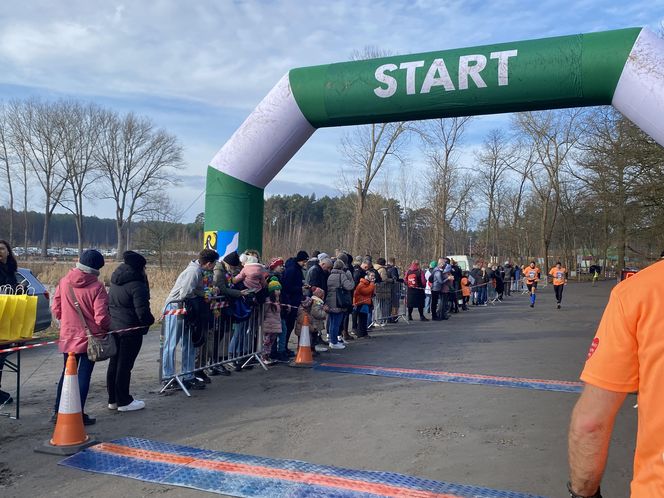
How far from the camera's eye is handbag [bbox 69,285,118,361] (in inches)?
235

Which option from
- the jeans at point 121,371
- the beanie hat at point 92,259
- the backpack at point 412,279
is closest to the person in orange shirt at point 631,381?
the beanie hat at point 92,259

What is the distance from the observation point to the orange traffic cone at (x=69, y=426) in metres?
5.31

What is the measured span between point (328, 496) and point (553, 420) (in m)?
3.24

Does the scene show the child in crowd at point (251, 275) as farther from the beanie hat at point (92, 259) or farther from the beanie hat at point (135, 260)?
the beanie hat at point (92, 259)

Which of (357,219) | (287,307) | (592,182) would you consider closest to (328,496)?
(287,307)

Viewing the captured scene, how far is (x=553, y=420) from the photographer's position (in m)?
6.39

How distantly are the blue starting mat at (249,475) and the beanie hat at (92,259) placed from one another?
1.91 metres

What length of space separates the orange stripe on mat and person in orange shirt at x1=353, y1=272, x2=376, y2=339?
8.51 metres

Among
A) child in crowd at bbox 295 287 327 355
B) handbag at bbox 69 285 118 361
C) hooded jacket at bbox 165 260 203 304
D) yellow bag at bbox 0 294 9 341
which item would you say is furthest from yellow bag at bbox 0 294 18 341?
child in crowd at bbox 295 287 327 355

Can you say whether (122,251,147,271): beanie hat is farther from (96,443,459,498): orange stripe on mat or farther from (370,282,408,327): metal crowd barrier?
(370,282,408,327): metal crowd barrier

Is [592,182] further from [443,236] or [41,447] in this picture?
[41,447]

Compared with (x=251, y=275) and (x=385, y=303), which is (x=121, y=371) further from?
(x=385, y=303)

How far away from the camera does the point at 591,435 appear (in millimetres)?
1929

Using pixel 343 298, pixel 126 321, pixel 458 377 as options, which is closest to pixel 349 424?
pixel 126 321
